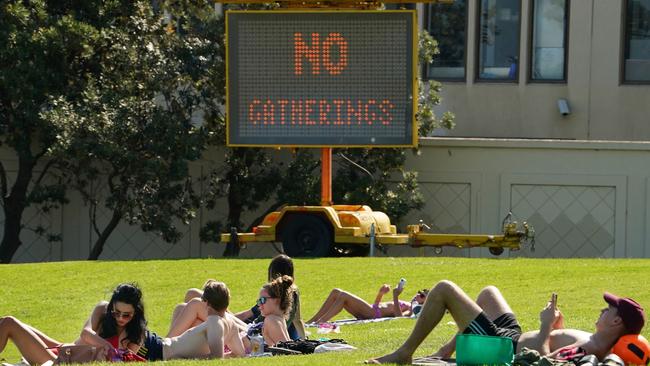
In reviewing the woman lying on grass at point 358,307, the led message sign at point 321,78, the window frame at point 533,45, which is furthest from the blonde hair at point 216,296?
the window frame at point 533,45

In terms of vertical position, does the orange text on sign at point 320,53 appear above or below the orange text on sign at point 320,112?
above

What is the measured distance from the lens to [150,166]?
2831 centimetres

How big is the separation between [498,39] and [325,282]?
53.3 feet

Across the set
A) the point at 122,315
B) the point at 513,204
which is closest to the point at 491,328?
the point at 122,315

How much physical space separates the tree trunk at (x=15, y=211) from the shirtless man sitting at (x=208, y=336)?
18.3m

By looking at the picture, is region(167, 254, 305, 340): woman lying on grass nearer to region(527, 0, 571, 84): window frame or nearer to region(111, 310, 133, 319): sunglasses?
region(111, 310, 133, 319): sunglasses

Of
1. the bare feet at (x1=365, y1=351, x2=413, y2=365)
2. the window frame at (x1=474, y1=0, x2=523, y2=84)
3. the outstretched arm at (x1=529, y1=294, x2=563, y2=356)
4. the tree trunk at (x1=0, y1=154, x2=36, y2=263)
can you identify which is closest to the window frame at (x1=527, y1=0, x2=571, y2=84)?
the window frame at (x1=474, y1=0, x2=523, y2=84)

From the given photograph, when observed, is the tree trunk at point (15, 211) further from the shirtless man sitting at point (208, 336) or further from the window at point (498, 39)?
the shirtless man sitting at point (208, 336)

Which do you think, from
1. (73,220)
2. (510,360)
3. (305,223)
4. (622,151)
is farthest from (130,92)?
(510,360)

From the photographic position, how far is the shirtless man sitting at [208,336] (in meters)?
11.6

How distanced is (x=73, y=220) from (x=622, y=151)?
11.2 m

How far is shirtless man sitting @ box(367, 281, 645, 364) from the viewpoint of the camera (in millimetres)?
9906

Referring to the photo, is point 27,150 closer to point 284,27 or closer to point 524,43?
point 284,27

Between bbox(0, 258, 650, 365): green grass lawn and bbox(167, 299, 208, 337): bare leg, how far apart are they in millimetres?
1790
